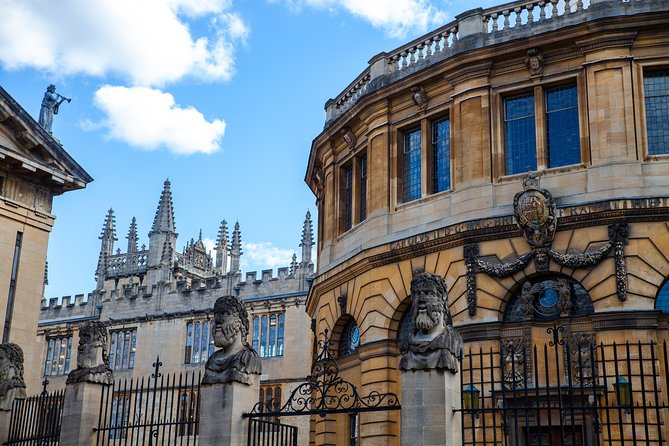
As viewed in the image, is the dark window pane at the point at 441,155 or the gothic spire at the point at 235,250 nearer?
the dark window pane at the point at 441,155

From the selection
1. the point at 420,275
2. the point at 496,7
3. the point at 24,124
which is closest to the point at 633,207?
the point at 496,7

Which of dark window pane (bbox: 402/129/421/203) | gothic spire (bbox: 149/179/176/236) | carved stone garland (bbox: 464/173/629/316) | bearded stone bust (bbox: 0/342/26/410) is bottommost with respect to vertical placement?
bearded stone bust (bbox: 0/342/26/410)

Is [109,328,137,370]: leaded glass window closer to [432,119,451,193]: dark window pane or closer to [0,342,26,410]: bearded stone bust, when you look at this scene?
[432,119,451,193]: dark window pane

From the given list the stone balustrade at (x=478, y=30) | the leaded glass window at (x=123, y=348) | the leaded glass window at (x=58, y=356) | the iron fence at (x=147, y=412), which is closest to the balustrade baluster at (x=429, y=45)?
the stone balustrade at (x=478, y=30)

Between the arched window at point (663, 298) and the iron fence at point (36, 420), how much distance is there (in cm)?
1445

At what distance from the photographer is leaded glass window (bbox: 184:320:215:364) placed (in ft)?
183

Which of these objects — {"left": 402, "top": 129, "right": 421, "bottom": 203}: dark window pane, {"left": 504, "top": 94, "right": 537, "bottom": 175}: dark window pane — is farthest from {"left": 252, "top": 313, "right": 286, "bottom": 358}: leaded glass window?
{"left": 504, "top": 94, "right": 537, "bottom": 175}: dark window pane

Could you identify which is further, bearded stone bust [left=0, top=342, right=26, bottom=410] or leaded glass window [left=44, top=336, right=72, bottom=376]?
leaded glass window [left=44, top=336, right=72, bottom=376]

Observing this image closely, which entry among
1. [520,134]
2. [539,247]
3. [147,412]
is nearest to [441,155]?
[520,134]

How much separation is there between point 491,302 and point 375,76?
936 cm

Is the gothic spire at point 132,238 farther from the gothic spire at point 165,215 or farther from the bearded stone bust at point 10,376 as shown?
the bearded stone bust at point 10,376

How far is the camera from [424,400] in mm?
13859

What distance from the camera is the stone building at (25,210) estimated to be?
28.4 meters

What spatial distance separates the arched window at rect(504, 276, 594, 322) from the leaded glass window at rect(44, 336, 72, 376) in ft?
151
